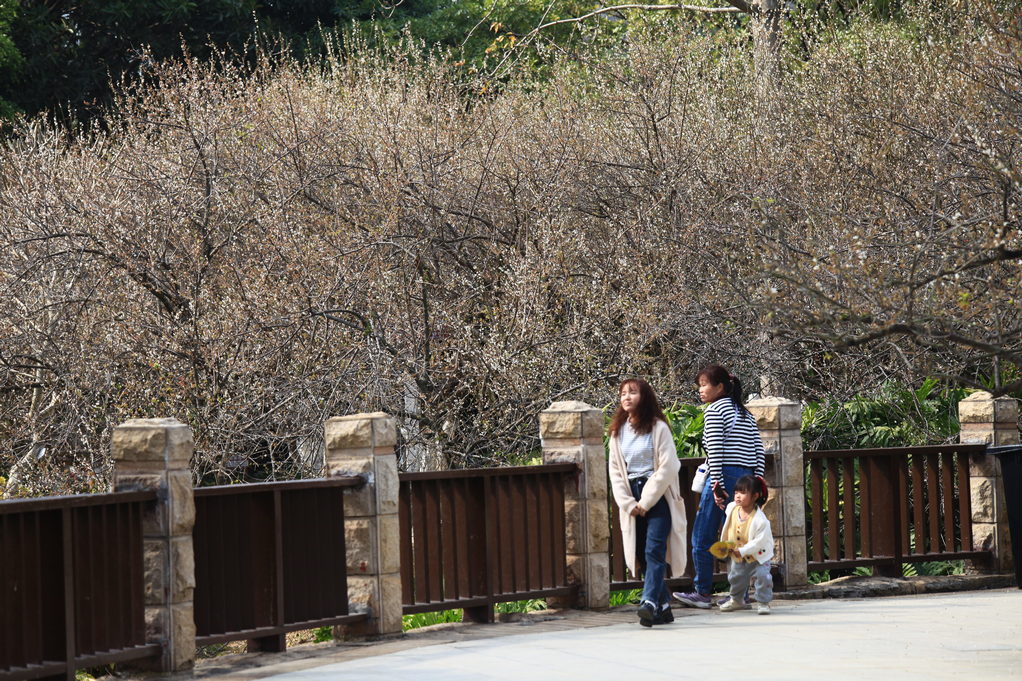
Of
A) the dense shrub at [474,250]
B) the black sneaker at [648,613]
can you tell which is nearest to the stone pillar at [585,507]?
the black sneaker at [648,613]

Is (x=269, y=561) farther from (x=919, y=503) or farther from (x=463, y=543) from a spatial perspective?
(x=919, y=503)

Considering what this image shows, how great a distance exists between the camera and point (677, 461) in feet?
30.6

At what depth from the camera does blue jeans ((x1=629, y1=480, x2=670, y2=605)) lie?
30.6ft

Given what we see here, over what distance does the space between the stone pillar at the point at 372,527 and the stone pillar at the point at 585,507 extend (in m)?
1.69

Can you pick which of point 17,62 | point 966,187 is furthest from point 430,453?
point 17,62

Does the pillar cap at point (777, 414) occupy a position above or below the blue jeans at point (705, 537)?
above

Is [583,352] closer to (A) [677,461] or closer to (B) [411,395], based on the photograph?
(B) [411,395]

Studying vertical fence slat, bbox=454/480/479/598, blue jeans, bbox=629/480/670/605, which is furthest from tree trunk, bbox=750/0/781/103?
vertical fence slat, bbox=454/480/479/598

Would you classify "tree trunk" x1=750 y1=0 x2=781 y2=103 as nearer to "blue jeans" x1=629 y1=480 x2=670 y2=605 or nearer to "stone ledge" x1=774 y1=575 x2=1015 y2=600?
"stone ledge" x1=774 y1=575 x2=1015 y2=600

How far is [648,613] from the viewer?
9250 mm

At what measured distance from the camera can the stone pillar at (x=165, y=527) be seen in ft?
25.6

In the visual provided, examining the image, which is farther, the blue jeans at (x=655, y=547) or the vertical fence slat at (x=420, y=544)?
the vertical fence slat at (x=420, y=544)

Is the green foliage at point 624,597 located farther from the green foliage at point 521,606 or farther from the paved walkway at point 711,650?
the paved walkway at point 711,650

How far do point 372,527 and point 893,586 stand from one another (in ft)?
17.0
